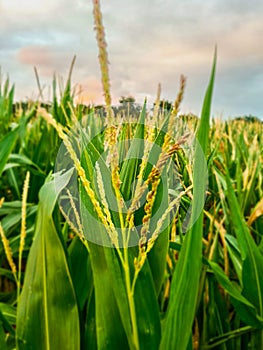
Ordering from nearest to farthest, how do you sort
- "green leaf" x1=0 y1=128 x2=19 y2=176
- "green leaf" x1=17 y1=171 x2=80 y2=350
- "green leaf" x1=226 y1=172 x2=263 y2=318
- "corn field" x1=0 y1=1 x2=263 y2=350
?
"corn field" x1=0 y1=1 x2=263 y2=350 < "green leaf" x1=17 y1=171 x2=80 y2=350 < "green leaf" x1=226 y1=172 x2=263 y2=318 < "green leaf" x1=0 y1=128 x2=19 y2=176

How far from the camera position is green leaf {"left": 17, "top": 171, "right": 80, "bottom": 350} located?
0.54 meters

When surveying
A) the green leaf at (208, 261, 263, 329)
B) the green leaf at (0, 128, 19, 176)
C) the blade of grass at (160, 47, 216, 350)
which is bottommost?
the green leaf at (208, 261, 263, 329)

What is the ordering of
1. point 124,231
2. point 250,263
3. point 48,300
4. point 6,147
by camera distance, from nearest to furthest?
point 124,231, point 48,300, point 250,263, point 6,147

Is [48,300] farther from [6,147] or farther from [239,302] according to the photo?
[6,147]

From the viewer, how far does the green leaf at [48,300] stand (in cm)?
54

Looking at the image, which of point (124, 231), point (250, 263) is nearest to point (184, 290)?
point (124, 231)

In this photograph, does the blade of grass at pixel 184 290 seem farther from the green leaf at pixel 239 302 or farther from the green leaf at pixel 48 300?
the green leaf at pixel 239 302

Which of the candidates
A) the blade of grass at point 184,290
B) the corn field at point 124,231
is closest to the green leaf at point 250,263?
the corn field at point 124,231

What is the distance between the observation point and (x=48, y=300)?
1.78 feet

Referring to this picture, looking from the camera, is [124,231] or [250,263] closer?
[124,231]

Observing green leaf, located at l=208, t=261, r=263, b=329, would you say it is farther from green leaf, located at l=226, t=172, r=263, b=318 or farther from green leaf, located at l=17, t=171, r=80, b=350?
green leaf, located at l=17, t=171, r=80, b=350

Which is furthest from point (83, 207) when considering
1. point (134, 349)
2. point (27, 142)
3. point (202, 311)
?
point (27, 142)

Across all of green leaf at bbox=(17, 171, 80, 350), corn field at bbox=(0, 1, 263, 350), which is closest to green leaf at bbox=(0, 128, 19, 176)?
corn field at bbox=(0, 1, 263, 350)

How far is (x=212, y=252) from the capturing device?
2.84 ft
